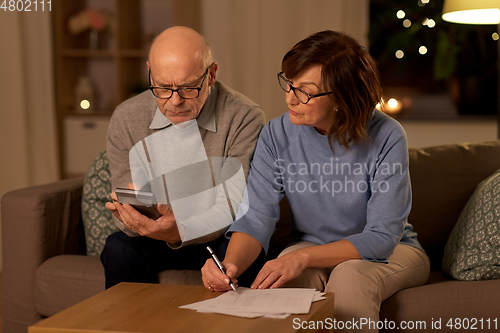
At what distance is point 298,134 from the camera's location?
4.74 feet

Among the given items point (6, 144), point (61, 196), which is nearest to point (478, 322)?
point (61, 196)

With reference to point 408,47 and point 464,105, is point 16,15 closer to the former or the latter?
point 408,47

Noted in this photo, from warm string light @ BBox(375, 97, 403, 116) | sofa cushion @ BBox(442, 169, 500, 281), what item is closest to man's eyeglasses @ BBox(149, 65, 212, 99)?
sofa cushion @ BBox(442, 169, 500, 281)

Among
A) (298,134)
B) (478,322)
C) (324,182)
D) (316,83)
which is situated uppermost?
(316,83)

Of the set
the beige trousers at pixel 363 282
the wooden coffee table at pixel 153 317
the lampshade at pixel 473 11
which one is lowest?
the beige trousers at pixel 363 282

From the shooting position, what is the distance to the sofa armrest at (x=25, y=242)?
66.6 inches

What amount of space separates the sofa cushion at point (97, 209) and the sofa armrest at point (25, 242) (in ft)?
0.34

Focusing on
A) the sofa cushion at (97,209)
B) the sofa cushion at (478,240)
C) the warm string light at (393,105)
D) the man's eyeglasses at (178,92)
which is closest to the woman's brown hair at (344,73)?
the man's eyeglasses at (178,92)

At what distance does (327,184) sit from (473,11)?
1.24 meters

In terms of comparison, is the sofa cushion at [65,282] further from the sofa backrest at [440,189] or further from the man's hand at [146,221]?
the sofa backrest at [440,189]

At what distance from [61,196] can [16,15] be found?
1.66 meters

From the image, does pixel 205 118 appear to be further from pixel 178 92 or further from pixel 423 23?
pixel 423 23

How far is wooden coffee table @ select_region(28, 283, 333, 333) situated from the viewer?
900 mm

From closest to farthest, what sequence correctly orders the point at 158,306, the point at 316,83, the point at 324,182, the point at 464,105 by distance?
the point at 158,306 < the point at 316,83 < the point at 324,182 < the point at 464,105
